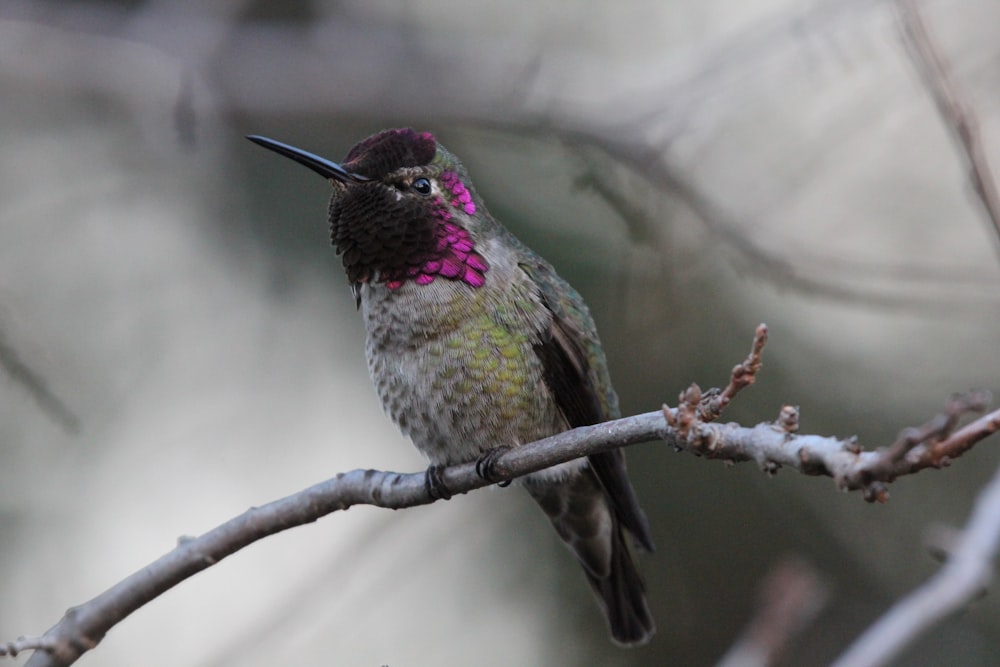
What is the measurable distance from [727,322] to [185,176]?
9.47ft

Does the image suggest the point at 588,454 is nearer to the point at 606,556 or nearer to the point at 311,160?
the point at 311,160

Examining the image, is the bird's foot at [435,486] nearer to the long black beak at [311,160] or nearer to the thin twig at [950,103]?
the long black beak at [311,160]

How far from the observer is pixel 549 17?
5277 millimetres

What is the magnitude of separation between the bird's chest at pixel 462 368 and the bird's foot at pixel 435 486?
14cm

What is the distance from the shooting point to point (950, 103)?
214 cm

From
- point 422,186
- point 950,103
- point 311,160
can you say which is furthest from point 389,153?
point 950,103

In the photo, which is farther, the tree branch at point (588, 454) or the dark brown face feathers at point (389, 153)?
the dark brown face feathers at point (389, 153)

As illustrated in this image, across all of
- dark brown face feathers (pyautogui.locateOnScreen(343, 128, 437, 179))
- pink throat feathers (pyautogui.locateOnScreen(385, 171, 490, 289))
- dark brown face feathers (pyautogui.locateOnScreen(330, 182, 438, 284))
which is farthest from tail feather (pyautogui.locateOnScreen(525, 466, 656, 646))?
dark brown face feathers (pyautogui.locateOnScreen(343, 128, 437, 179))

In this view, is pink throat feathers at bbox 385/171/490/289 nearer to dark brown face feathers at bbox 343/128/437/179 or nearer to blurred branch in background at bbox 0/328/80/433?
dark brown face feathers at bbox 343/128/437/179

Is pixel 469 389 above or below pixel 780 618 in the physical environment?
above

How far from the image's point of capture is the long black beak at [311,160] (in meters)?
3.12

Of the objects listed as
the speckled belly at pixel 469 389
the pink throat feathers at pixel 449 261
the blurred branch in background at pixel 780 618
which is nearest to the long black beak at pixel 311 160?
the pink throat feathers at pixel 449 261

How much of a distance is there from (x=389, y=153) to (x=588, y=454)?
1510 mm

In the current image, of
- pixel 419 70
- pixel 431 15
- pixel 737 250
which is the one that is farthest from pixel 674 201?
pixel 431 15
